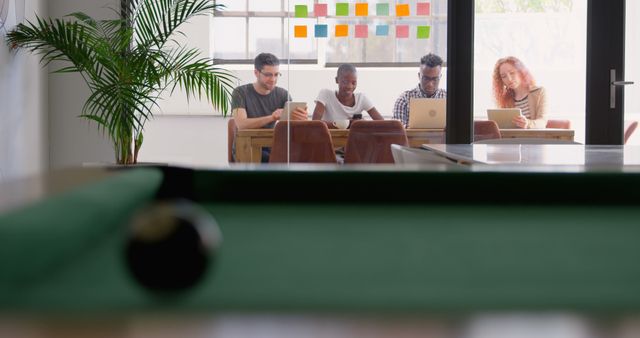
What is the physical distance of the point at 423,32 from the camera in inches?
249

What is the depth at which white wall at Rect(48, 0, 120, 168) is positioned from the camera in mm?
5867

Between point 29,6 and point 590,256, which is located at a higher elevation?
point 29,6

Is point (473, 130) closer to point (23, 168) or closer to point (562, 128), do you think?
point (562, 128)

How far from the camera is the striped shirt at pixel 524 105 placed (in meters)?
6.32

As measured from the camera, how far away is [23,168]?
5422 millimetres

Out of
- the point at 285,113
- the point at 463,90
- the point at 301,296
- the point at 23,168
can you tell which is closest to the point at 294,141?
the point at 285,113

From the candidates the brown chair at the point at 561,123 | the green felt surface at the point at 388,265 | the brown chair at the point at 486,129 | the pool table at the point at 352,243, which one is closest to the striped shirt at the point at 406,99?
the brown chair at the point at 486,129

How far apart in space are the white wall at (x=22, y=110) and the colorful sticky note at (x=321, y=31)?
1.88 m

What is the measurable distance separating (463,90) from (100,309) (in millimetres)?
5548

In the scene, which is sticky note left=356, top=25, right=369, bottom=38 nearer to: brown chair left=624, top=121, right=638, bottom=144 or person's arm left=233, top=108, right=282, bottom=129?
person's arm left=233, top=108, right=282, bottom=129

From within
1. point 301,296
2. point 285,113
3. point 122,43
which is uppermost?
point 122,43

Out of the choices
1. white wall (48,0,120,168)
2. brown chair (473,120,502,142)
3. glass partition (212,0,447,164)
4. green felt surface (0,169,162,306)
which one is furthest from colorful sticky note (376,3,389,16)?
green felt surface (0,169,162,306)

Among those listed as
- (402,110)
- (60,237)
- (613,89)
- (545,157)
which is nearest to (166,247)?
(60,237)

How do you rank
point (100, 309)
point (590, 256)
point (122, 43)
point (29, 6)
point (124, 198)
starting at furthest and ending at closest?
point (29, 6) → point (122, 43) → point (124, 198) → point (590, 256) → point (100, 309)
